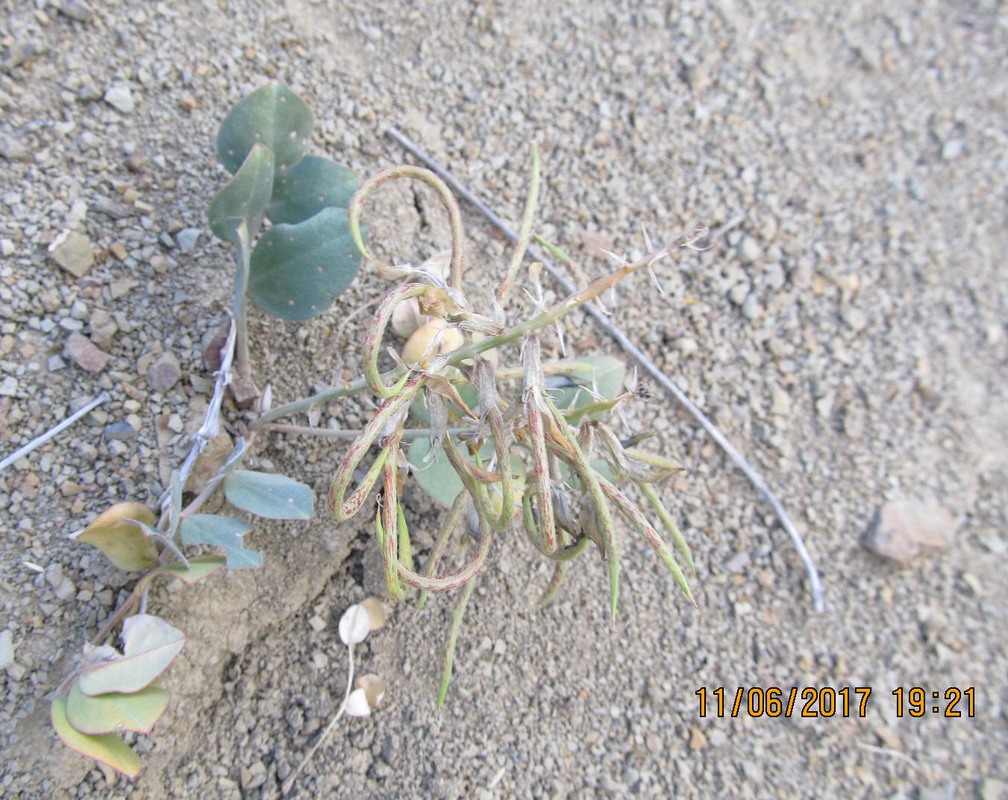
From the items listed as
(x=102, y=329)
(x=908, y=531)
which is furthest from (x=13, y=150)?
(x=908, y=531)

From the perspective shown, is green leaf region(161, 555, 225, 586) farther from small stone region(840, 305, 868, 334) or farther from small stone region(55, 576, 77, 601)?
small stone region(840, 305, 868, 334)

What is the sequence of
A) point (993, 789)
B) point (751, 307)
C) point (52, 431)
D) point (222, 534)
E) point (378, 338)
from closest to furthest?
point (378, 338) < point (222, 534) < point (52, 431) < point (993, 789) < point (751, 307)

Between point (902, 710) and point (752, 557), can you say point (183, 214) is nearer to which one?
point (752, 557)

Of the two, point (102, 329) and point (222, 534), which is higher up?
point (102, 329)

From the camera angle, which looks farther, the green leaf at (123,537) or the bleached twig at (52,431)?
the bleached twig at (52,431)

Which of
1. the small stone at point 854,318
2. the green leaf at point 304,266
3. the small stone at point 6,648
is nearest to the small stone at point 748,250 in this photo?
the small stone at point 854,318

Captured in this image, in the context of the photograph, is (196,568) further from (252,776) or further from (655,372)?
(655,372)

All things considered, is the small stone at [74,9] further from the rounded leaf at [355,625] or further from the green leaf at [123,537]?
the rounded leaf at [355,625]
